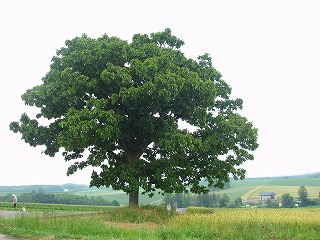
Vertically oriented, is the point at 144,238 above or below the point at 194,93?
below

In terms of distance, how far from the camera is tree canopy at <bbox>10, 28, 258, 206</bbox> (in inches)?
790

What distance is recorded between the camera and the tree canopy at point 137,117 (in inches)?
790

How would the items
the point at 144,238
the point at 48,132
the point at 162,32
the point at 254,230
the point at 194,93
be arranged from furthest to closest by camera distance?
the point at 162,32 → the point at 48,132 → the point at 194,93 → the point at 254,230 → the point at 144,238

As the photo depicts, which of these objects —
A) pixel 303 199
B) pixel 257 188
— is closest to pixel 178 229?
pixel 303 199

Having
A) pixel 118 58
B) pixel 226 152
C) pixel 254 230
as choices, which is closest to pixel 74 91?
pixel 118 58

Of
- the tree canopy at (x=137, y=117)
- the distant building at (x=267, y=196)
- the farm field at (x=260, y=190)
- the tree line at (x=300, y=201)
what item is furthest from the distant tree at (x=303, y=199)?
the tree canopy at (x=137, y=117)

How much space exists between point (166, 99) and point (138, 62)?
284cm

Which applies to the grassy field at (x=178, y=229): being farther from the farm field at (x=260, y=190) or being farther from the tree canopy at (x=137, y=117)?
the farm field at (x=260, y=190)

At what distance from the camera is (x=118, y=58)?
2222 centimetres

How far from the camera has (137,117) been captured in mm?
22594

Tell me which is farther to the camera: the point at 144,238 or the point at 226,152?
the point at 226,152

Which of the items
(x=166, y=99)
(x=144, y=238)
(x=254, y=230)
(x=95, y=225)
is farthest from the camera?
(x=166, y=99)

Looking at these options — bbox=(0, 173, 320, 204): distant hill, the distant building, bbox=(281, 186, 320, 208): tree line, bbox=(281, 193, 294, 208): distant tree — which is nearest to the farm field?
bbox=(0, 173, 320, 204): distant hill

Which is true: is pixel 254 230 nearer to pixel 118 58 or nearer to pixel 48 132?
pixel 118 58
